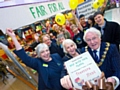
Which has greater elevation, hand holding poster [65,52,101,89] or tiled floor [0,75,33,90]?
hand holding poster [65,52,101,89]

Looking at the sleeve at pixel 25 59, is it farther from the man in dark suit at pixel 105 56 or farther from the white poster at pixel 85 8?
the white poster at pixel 85 8

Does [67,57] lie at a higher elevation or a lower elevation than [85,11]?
higher

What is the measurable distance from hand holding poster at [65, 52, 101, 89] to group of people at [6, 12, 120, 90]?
59 mm

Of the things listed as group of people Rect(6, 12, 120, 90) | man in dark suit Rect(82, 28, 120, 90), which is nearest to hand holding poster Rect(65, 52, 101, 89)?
group of people Rect(6, 12, 120, 90)

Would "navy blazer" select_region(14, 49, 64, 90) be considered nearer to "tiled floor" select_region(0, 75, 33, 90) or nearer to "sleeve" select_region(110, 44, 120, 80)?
"sleeve" select_region(110, 44, 120, 80)

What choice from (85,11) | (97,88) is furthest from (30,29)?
(97,88)

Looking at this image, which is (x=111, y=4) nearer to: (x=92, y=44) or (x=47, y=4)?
(x=47, y=4)

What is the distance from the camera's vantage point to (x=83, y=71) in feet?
3.38

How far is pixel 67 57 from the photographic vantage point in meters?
1.76

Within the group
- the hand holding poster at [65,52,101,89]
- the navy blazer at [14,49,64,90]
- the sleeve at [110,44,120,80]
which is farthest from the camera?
the navy blazer at [14,49,64,90]

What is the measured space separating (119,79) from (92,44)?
347 millimetres

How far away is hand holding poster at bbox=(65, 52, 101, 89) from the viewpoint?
102 cm

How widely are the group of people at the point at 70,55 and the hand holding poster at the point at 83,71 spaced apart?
0.06 m

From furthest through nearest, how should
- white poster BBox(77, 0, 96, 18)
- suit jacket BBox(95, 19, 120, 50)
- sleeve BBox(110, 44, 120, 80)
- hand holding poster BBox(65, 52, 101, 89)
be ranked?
white poster BBox(77, 0, 96, 18) < suit jacket BBox(95, 19, 120, 50) < sleeve BBox(110, 44, 120, 80) < hand holding poster BBox(65, 52, 101, 89)
